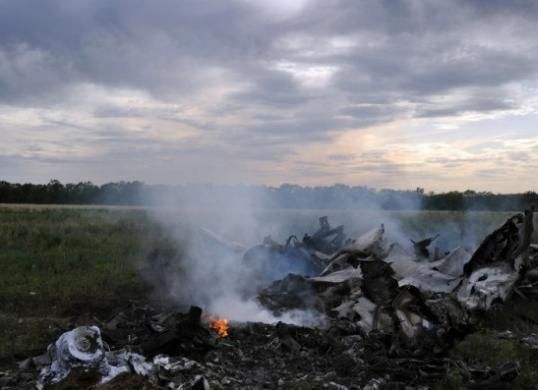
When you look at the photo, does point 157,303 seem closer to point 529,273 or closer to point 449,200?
point 529,273

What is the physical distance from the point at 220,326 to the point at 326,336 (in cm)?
152

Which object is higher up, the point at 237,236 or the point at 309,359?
the point at 237,236

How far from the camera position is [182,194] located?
690 inches

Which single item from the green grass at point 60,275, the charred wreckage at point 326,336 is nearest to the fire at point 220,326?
the charred wreckage at point 326,336

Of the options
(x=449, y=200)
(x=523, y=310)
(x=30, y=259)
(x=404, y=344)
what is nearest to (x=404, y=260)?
(x=523, y=310)

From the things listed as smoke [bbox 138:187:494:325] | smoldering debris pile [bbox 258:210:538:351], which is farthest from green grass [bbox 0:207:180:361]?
smoldering debris pile [bbox 258:210:538:351]

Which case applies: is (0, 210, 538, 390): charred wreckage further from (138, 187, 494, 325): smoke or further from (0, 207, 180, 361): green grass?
(0, 207, 180, 361): green grass

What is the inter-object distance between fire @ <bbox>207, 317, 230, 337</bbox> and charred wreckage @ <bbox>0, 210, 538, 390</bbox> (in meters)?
0.01

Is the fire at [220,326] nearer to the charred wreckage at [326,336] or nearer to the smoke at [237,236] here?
the charred wreckage at [326,336]

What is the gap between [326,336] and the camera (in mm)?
7965

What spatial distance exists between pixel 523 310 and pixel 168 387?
7.25 m

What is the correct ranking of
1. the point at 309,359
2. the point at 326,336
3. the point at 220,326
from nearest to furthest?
the point at 309,359, the point at 326,336, the point at 220,326

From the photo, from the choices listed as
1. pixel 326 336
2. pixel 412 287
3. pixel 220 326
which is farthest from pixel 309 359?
pixel 412 287

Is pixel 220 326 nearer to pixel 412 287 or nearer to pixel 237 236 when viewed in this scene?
pixel 412 287
